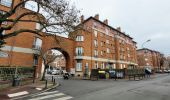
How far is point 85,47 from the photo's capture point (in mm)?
41688

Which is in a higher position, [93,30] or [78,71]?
[93,30]

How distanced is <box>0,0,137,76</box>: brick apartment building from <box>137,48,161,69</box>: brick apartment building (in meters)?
23.2

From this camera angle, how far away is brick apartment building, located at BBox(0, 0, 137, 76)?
85.4 ft

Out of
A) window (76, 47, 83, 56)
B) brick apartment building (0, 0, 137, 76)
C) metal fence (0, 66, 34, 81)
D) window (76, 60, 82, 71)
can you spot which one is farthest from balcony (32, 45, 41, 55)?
window (76, 60, 82, 71)

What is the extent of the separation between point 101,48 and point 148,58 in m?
62.0

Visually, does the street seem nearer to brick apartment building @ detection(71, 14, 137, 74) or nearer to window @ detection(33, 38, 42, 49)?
window @ detection(33, 38, 42, 49)

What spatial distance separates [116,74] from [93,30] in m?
17.1

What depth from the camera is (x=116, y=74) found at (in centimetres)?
3161

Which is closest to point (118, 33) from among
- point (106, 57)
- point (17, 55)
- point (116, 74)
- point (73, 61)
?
point (106, 57)

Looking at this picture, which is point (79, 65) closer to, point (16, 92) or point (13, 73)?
point (13, 73)

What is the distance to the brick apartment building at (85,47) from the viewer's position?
1024 inches

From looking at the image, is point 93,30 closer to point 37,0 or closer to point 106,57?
point 106,57

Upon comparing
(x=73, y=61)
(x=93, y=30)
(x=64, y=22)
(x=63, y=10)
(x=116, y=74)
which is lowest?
(x=116, y=74)

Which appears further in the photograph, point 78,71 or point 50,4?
point 78,71
